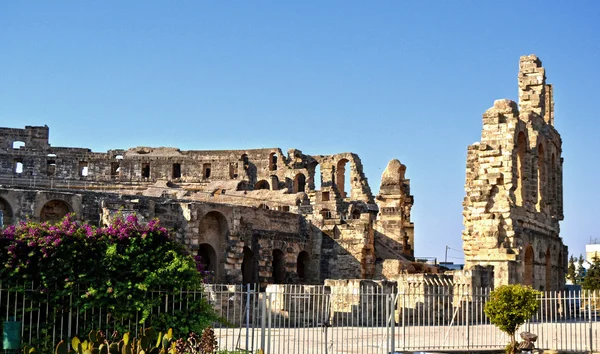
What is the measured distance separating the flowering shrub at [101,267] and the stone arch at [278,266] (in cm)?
2047

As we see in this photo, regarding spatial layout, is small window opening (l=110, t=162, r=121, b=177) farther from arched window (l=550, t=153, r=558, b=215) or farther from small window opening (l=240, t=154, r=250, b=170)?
arched window (l=550, t=153, r=558, b=215)

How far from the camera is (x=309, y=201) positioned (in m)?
46.0

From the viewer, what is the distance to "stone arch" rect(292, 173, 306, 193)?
52044 mm

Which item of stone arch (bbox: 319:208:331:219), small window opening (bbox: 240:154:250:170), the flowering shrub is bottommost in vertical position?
the flowering shrub

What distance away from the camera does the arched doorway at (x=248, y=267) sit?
3616 centimetres

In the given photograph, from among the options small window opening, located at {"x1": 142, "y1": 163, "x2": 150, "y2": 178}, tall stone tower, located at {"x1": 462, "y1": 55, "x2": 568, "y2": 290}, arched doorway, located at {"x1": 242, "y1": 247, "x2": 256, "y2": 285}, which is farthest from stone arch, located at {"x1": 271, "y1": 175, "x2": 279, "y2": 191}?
tall stone tower, located at {"x1": 462, "y1": 55, "x2": 568, "y2": 290}

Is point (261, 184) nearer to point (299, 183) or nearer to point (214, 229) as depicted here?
point (299, 183)

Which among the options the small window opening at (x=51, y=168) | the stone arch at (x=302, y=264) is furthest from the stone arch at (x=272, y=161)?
the stone arch at (x=302, y=264)

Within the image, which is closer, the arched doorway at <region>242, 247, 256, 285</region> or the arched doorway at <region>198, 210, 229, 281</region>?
the arched doorway at <region>198, 210, 229, 281</region>

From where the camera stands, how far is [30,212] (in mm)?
30359

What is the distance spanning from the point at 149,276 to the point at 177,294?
632 mm

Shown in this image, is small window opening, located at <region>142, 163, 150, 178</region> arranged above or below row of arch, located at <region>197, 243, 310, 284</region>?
above

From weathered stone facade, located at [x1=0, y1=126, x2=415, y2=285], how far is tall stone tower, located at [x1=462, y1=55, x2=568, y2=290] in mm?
7273

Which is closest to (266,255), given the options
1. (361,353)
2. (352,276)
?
(352,276)
